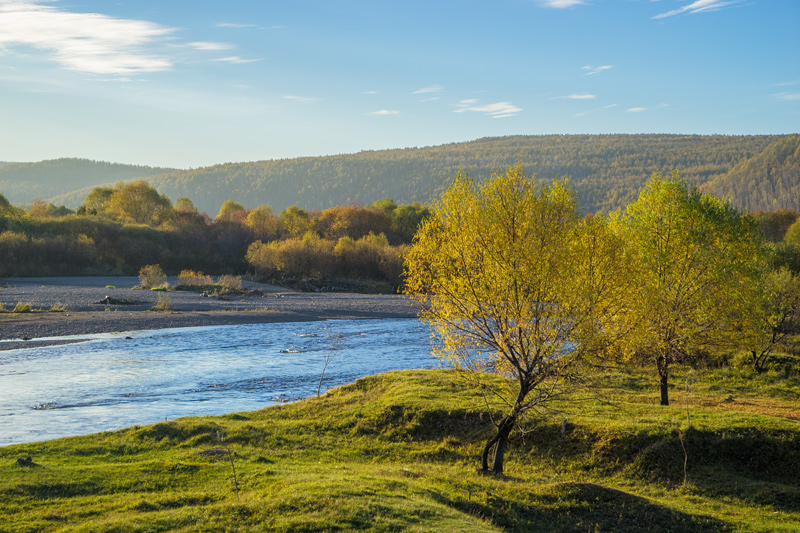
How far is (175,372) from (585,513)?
23822 mm

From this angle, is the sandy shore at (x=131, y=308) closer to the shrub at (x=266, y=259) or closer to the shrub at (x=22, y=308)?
the shrub at (x=22, y=308)

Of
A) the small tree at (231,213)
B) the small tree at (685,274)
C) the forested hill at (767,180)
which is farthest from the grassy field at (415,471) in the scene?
the forested hill at (767,180)

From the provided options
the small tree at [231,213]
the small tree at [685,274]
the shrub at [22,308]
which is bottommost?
the shrub at [22,308]

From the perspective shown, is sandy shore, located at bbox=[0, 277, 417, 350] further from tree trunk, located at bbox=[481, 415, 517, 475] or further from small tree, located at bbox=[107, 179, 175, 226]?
small tree, located at bbox=[107, 179, 175, 226]

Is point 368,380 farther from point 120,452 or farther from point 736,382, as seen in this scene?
point 736,382

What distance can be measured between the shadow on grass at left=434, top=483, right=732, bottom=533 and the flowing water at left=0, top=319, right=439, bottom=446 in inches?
554

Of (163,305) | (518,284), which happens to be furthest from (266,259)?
(518,284)

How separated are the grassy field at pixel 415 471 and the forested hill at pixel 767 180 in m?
131

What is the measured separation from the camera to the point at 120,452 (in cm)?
1638

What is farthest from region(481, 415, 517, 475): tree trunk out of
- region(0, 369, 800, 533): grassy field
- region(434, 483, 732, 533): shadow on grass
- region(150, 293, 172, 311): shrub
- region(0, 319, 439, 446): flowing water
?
region(150, 293, 172, 311): shrub

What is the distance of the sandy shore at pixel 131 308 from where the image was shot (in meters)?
42.6

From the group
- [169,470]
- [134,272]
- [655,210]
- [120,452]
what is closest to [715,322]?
[655,210]

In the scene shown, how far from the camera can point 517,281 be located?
45.6 ft

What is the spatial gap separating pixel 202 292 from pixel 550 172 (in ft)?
469
